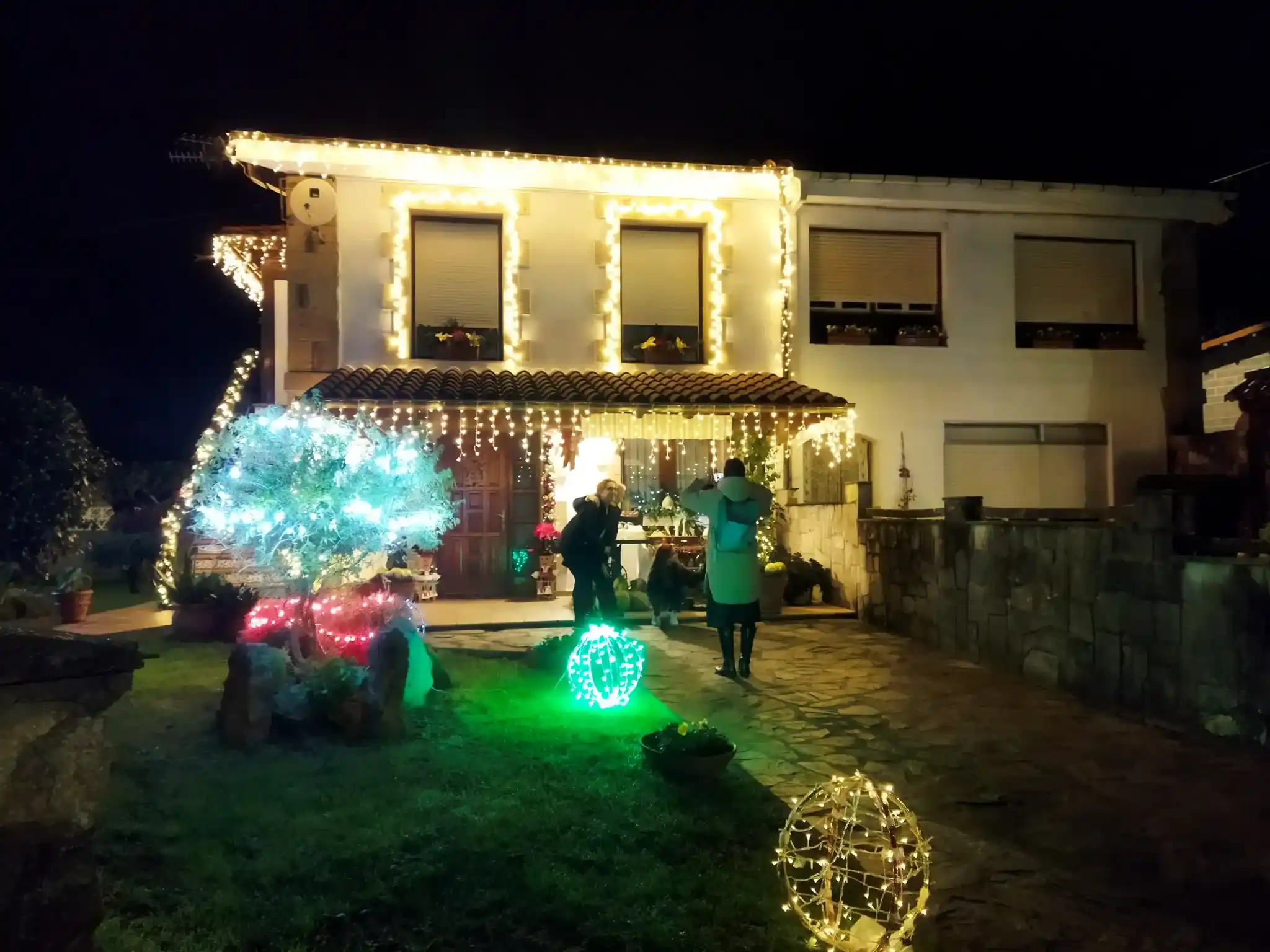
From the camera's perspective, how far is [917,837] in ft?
10.3

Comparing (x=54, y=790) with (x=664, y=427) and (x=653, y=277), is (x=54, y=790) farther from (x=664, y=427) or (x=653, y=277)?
(x=653, y=277)

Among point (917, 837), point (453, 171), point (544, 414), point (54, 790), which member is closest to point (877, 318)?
point (544, 414)

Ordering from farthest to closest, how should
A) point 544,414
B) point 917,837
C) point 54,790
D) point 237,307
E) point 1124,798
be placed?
point 237,307 → point 544,414 → point 1124,798 → point 917,837 → point 54,790

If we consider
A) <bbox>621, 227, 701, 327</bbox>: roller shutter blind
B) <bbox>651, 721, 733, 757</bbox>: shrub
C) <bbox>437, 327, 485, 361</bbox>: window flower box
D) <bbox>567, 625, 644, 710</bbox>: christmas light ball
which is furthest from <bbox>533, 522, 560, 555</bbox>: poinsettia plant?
<bbox>651, 721, 733, 757</bbox>: shrub

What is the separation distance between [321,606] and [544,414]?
5061 mm

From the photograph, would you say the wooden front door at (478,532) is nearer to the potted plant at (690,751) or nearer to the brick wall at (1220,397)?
the potted plant at (690,751)

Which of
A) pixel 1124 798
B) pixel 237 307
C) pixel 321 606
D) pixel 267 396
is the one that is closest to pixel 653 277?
pixel 267 396

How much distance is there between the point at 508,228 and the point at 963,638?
8.13 meters

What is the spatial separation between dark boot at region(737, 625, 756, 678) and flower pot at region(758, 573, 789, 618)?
A: 3096 millimetres

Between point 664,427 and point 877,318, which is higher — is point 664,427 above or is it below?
below

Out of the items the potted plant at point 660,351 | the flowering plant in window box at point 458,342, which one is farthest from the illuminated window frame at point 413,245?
the potted plant at point 660,351

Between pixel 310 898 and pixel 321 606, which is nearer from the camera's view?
pixel 310 898

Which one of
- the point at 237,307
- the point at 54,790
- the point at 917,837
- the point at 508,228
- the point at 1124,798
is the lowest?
the point at 1124,798

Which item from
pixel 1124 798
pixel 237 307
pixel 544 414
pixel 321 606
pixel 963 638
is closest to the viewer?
pixel 1124 798
